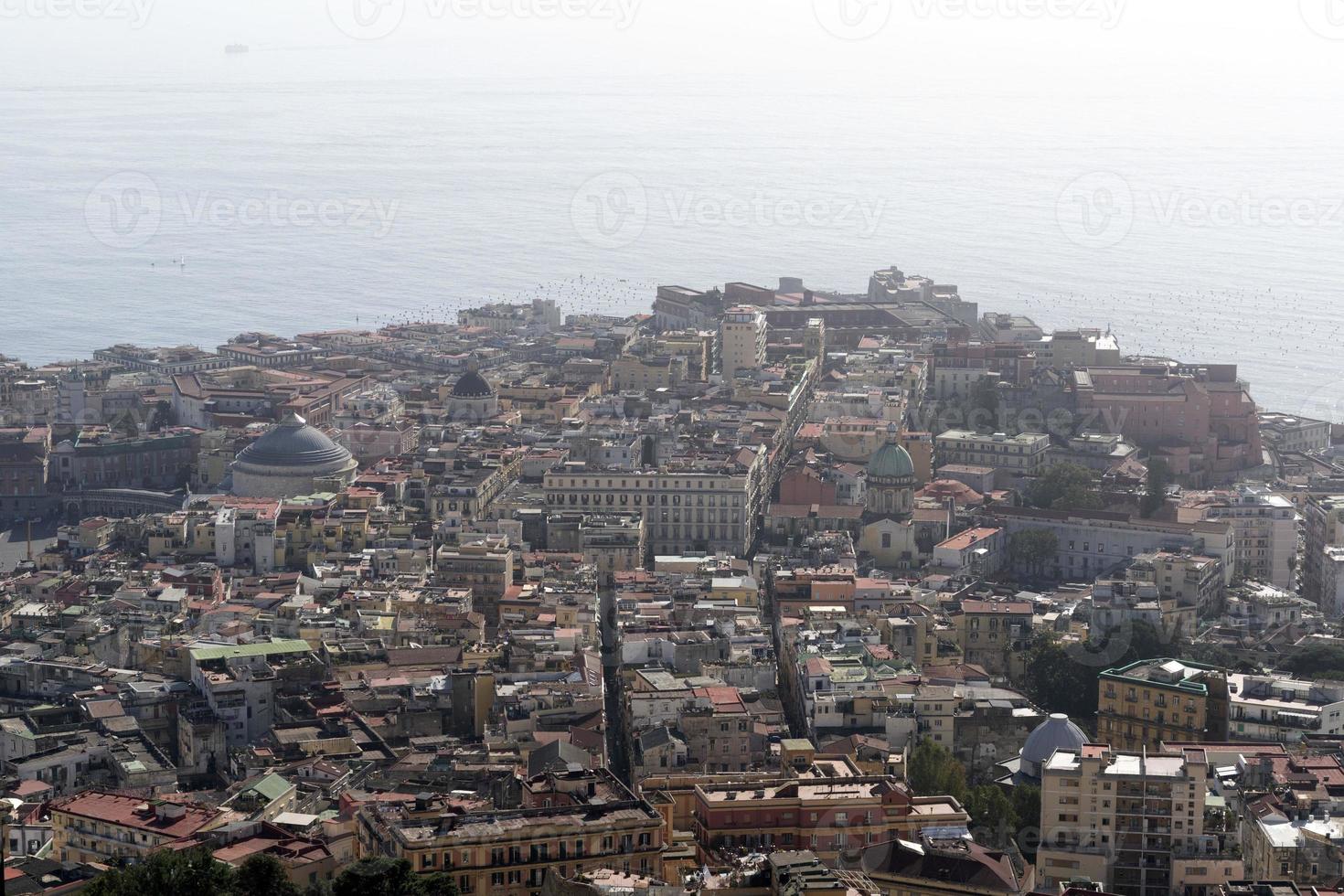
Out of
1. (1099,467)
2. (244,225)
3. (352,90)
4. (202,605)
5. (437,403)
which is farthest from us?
(352,90)

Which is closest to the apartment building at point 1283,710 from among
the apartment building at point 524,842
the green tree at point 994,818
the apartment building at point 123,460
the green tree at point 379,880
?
the green tree at point 994,818

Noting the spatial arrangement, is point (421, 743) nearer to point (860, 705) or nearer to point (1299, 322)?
point (860, 705)

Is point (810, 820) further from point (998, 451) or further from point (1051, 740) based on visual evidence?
point (998, 451)

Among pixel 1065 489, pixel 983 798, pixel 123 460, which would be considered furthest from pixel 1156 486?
pixel 123 460

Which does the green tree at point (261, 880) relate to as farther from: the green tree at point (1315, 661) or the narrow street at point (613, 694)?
the green tree at point (1315, 661)

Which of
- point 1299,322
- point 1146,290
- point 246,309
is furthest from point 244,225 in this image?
point 1299,322

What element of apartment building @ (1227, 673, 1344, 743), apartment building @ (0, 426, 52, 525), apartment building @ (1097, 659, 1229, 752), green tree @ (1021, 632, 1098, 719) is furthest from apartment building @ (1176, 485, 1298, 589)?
apartment building @ (0, 426, 52, 525)

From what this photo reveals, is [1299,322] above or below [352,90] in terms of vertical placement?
below
